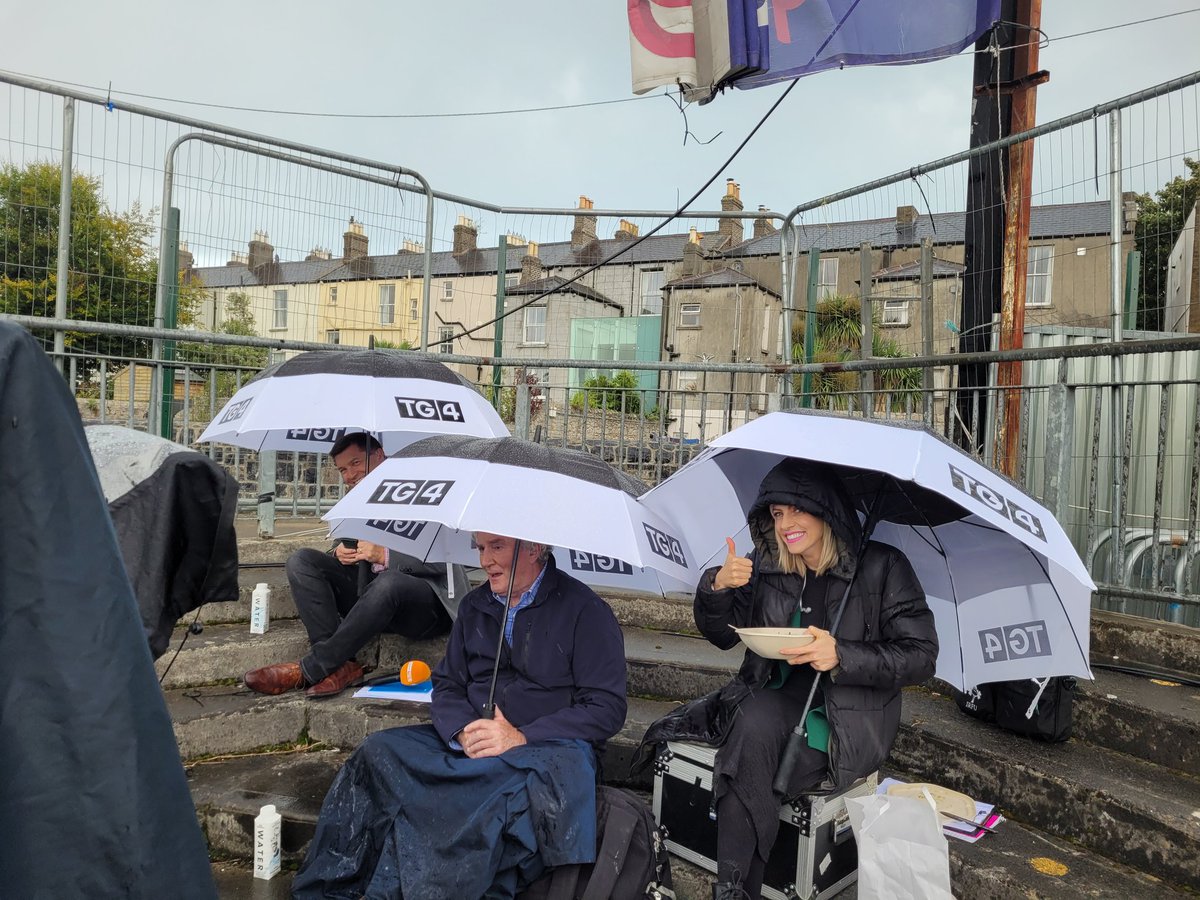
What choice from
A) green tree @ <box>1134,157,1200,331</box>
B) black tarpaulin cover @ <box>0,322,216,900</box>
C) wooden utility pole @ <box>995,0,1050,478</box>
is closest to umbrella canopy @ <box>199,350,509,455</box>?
wooden utility pole @ <box>995,0,1050,478</box>

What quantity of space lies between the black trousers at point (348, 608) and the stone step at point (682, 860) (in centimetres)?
58

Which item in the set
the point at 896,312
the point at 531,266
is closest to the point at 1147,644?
the point at 896,312

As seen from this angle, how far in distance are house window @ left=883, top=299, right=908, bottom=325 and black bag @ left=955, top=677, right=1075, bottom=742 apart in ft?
11.2

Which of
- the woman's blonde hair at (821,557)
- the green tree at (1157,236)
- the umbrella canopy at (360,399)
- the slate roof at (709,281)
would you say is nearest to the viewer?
the woman's blonde hair at (821,557)

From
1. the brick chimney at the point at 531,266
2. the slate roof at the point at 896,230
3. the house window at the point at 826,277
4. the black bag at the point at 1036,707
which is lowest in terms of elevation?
the black bag at the point at 1036,707

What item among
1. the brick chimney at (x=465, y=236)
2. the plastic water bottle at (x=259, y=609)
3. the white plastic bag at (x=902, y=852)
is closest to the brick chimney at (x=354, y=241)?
the brick chimney at (x=465, y=236)

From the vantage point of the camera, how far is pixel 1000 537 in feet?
10.4

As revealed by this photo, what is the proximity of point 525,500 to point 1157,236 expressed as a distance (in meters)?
3.77

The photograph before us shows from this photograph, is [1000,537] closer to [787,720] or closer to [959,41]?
[787,720]

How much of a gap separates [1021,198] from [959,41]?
121 centimetres

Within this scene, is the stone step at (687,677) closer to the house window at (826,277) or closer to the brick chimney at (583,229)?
the house window at (826,277)

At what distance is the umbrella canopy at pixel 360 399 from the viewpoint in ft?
13.7

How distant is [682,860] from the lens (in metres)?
3.38

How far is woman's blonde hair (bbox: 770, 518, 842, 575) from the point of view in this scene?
3283 mm
